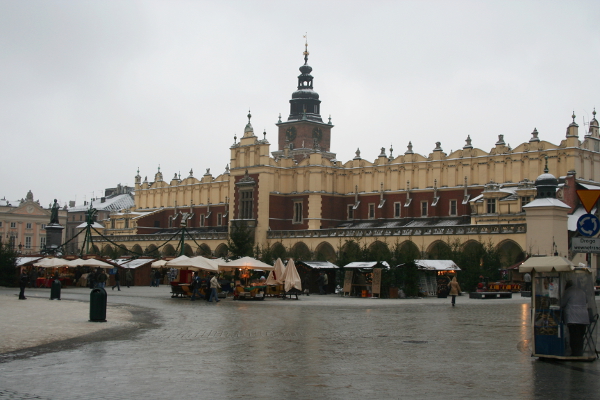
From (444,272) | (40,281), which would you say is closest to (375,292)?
(444,272)

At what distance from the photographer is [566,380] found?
13.3 m

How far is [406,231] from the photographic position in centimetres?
6462

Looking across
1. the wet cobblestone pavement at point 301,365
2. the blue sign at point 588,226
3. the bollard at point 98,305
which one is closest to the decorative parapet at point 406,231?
the wet cobblestone pavement at point 301,365

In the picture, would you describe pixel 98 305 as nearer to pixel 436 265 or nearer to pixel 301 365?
pixel 301 365

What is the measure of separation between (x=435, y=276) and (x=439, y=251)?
11.5 meters

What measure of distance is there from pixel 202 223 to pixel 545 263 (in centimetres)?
7693

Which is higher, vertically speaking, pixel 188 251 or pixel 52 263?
pixel 188 251

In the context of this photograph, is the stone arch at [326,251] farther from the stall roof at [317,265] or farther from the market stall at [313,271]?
the stall roof at [317,265]

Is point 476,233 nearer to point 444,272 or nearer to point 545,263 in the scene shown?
point 444,272

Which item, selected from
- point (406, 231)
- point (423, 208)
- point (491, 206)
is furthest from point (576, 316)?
point (423, 208)

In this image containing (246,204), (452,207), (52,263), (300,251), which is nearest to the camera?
(52,263)

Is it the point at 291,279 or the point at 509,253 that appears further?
the point at 509,253

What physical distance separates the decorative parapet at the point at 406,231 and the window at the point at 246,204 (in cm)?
396

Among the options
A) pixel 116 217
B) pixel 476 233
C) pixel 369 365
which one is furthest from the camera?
pixel 116 217
